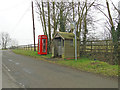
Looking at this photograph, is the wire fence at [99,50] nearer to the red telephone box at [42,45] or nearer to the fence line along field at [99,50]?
the fence line along field at [99,50]

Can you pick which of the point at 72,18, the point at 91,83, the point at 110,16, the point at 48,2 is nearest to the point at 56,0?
the point at 48,2

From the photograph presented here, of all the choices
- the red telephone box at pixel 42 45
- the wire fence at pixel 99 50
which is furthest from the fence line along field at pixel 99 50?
the red telephone box at pixel 42 45

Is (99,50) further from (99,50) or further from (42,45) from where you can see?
(42,45)

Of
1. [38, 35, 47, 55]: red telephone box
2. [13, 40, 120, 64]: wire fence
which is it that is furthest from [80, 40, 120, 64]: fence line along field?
[38, 35, 47, 55]: red telephone box

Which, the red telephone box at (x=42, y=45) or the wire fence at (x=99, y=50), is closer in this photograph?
the wire fence at (x=99, y=50)

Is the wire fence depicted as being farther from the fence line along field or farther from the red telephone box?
the red telephone box

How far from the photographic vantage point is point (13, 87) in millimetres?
4594

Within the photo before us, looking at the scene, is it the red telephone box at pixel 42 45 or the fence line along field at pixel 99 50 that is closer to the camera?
the fence line along field at pixel 99 50

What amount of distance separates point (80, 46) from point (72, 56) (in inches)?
91.3

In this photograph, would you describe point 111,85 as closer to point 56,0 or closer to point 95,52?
point 95,52

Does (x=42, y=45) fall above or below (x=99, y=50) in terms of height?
above

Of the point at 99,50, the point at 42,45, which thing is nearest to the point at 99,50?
the point at 99,50

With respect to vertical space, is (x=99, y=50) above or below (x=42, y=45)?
below

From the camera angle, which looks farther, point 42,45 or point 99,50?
point 42,45
